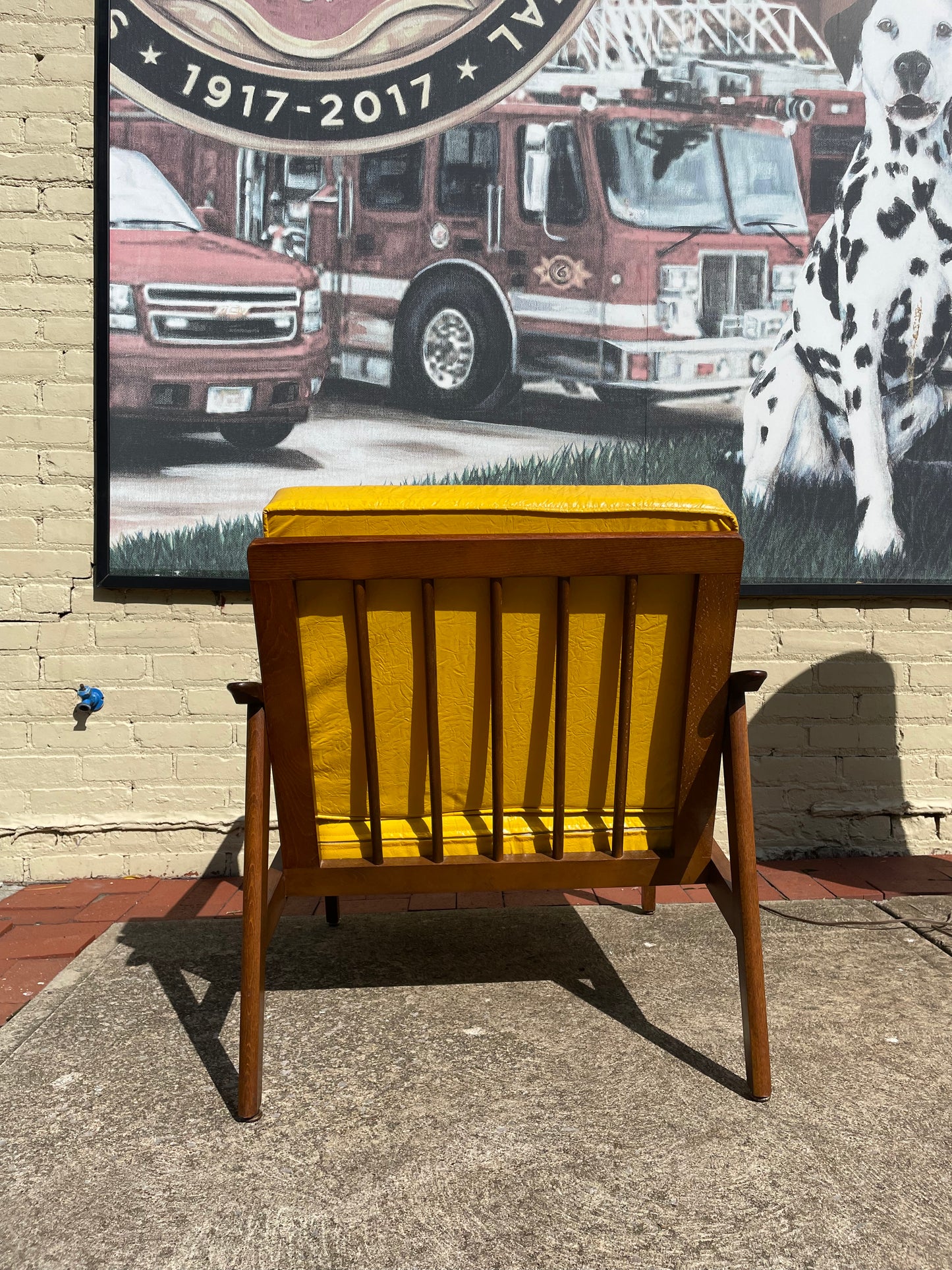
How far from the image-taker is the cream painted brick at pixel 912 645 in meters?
3.20

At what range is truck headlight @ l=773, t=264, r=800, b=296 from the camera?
122 inches

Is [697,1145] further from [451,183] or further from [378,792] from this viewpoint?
[451,183]

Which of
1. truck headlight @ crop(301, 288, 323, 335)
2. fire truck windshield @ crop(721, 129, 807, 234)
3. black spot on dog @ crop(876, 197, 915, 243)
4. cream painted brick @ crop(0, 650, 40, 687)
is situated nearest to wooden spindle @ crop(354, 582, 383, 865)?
truck headlight @ crop(301, 288, 323, 335)

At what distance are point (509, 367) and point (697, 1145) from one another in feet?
7.60

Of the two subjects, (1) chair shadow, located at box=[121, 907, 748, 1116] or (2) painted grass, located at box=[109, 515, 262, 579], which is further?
(2) painted grass, located at box=[109, 515, 262, 579]

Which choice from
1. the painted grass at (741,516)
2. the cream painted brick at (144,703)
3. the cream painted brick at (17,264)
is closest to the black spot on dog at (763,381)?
the painted grass at (741,516)

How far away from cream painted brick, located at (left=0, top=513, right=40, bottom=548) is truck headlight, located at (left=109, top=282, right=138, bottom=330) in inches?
26.7

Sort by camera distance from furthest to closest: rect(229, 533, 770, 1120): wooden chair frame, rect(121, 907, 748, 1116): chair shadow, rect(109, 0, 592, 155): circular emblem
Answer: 1. rect(109, 0, 592, 155): circular emblem
2. rect(121, 907, 748, 1116): chair shadow
3. rect(229, 533, 770, 1120): wooden chair frame

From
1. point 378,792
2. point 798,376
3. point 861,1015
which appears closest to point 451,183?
point 798,376

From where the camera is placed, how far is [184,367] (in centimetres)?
299

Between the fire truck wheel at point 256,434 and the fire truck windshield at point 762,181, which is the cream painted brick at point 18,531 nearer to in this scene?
the fire truck wheel at point 256,434

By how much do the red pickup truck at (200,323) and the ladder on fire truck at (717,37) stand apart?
1.31m

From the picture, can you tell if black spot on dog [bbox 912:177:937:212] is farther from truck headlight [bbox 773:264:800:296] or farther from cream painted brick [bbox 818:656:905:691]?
cream painted brick [bbox 818:656:905:691]

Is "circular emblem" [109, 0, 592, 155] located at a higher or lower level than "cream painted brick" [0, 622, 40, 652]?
higher
